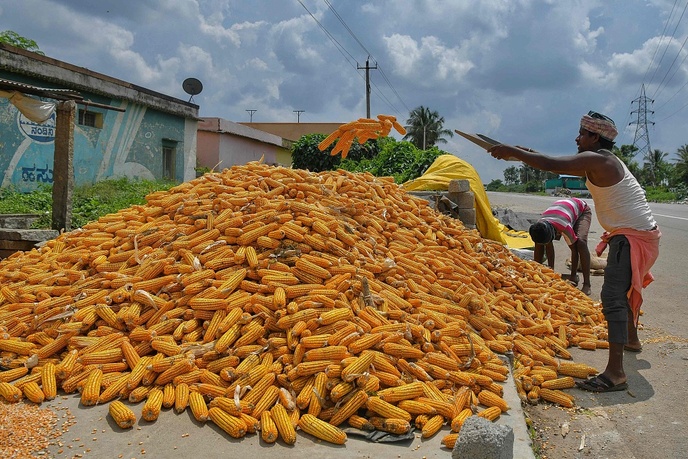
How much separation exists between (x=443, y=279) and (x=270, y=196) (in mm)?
1755

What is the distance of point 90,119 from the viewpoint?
48.5 ft

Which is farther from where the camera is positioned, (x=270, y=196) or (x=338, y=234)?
(x=270, y=196)

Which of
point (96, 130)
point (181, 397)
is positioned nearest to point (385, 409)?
point (181, 397)

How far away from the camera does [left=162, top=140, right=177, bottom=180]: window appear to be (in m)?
18.0

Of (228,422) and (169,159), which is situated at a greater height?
(169,159)

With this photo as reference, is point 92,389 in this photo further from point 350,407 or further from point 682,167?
point 682,167

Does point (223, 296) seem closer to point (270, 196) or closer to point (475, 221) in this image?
point (270, 196)

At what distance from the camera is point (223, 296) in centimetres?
404

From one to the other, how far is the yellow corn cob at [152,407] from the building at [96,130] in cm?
695

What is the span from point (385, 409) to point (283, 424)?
0.57 metres

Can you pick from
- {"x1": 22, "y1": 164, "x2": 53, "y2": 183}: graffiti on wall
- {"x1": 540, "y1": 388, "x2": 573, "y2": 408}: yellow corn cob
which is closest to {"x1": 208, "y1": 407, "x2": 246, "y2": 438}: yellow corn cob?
{"x1": 540, "y1": 388, "x2": 573, "y2": 408}: yellow corn cob

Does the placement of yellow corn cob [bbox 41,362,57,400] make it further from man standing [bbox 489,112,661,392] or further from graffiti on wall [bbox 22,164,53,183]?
graffiti on wall [bbox 22,164,53,183]

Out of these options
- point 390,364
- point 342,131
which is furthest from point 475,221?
point 390,364

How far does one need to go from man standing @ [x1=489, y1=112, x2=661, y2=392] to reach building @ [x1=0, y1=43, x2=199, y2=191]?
24.1 feet
